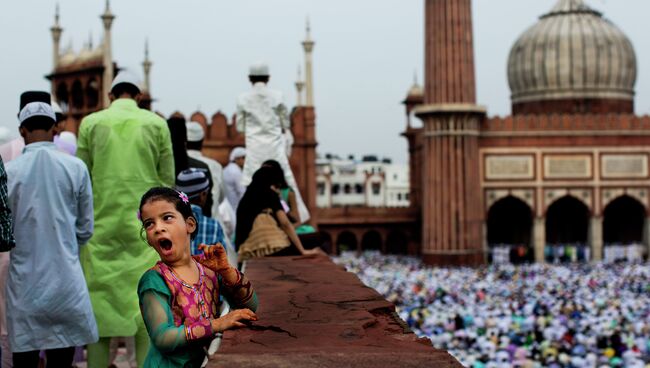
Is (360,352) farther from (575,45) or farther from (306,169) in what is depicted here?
(575,45)

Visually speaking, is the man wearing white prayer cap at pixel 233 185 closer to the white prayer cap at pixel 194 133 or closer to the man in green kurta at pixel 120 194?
the white prayer cap at pixel 194 133

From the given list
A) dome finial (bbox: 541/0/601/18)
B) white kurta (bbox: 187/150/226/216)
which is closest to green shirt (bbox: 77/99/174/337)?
white kurta (bbox: 187/150/226/216)

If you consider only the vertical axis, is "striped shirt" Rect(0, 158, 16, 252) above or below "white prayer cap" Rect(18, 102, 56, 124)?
below

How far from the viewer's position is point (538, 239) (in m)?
25.8

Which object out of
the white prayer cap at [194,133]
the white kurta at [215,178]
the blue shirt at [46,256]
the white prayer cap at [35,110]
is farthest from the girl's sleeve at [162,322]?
the white prayer cap at [194,133]

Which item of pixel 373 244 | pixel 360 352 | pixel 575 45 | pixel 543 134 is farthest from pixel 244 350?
pixel 373 244

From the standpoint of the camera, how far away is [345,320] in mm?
2502

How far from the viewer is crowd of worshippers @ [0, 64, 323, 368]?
2.33m

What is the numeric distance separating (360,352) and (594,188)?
24.9m

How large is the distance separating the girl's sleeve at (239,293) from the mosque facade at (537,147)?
2165 centimetres

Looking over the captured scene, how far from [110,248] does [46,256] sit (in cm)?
53

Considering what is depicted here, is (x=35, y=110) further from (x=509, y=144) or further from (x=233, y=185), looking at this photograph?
(x=509, y=144)

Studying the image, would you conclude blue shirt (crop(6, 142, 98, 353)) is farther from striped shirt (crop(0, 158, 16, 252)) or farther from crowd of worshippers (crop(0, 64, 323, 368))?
striped shirt (crop(0, 158, 16, 252))

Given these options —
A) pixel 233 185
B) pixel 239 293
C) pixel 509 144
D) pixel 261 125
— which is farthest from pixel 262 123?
pixel 509 144
